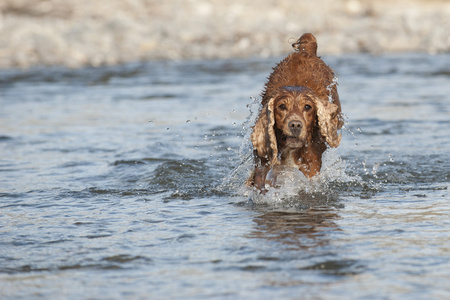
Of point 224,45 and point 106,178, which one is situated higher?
point 224,45

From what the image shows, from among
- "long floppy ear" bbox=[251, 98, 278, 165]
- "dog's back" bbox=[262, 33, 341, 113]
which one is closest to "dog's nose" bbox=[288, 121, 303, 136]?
"long floppy ear" bbox=[251, 98, 278, 165]

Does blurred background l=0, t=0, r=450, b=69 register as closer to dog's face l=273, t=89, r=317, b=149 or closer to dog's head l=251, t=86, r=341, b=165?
dog's head l=251, t=86, r=341, b=165

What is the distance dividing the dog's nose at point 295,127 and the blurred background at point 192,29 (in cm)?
1448

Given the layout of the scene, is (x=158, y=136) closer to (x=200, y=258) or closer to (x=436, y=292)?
(x=200, y=258)

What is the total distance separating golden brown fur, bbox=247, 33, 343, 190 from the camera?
6.53m

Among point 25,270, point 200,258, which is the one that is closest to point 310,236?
point 200,258

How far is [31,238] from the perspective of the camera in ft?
17.5

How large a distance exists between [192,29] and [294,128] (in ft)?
62.9

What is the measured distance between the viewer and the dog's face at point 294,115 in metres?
6.44

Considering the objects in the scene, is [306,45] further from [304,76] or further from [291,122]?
[291,122]

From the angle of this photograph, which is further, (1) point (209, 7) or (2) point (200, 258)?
(1) point (209, 7)

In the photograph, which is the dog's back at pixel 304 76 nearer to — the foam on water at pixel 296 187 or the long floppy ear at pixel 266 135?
the long floppy ear at pixel 266 135

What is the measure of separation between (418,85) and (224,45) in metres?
9.49

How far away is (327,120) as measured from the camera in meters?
6.73
